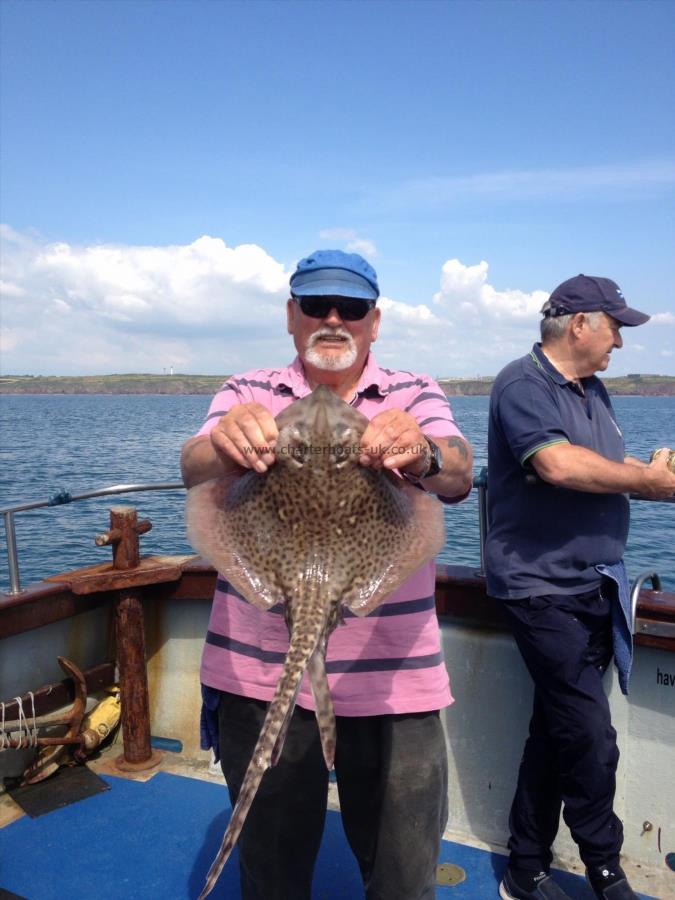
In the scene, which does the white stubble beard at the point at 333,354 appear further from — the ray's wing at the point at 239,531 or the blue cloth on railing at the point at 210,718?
the blue cloth on railing at the point at 210,718

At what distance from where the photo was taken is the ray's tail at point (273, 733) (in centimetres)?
180

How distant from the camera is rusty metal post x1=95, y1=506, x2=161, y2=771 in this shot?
187 inches

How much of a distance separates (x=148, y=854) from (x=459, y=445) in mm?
3084

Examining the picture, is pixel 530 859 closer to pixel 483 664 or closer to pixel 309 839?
pixel 483 664

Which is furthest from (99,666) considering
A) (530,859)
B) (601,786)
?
(601,786)

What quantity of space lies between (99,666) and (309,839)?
282 centimetres

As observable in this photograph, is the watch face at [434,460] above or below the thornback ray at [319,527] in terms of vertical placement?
above

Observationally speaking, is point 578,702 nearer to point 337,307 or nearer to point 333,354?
point 333,354

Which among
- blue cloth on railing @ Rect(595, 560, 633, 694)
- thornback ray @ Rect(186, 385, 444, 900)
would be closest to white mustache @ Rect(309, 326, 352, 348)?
thornback ray @ Rect(186, 385, 444, 900)

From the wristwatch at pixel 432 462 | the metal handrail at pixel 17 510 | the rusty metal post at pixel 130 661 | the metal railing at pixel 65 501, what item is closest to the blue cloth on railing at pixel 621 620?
the metal railing at pixel 65 501

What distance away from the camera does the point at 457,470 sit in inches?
94.9

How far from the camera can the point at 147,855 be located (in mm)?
3902

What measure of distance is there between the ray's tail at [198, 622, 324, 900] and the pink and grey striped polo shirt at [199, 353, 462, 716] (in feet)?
1.59

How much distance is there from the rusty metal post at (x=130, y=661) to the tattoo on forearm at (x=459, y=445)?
2.94m
